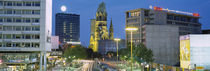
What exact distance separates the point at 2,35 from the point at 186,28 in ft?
462

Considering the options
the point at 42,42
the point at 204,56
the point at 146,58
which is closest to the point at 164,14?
the point at 146,58

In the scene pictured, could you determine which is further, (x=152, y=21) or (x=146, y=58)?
(x=152, y=21)

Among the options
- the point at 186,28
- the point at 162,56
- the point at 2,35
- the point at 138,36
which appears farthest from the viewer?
the point at 186,28

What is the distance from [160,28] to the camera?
143m

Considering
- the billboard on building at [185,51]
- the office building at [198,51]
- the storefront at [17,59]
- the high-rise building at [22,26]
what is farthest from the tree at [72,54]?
the office building at [198,51]

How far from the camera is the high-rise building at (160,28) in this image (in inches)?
5576

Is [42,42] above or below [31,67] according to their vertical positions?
above

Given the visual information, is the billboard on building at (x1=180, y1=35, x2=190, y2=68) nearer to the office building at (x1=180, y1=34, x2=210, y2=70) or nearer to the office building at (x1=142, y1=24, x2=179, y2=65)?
the office building at (x1=180, y1=34, x2=210, y2=70)

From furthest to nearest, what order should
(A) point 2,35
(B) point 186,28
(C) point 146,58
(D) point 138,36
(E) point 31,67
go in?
1. (B) point 186,28
2. (D) point 138,36
3. (C) point 146,58
4. (E) point 31,67
5. (A) point 2,35

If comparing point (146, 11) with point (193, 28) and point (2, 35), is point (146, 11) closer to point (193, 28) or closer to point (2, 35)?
point (193, 28)

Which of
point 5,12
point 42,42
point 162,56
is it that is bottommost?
point 162,56

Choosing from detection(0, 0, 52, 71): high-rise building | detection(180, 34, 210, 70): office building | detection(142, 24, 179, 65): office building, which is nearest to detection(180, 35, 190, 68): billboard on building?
detection(180, 34, 210, 70): office building

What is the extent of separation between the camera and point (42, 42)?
7419 centimetres

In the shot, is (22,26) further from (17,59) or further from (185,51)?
(185,51)
